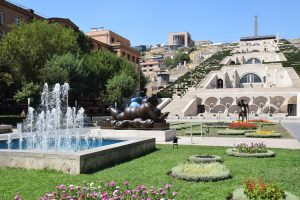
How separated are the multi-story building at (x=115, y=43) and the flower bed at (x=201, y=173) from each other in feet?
194

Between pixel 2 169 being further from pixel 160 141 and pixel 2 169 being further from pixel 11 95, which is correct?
pixel 11 95

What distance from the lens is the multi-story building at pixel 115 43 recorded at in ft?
226

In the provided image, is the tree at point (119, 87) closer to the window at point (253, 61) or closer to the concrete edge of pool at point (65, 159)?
the concrete edge of pool at point (65, 159)

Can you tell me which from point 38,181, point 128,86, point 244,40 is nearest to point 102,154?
point 38,181

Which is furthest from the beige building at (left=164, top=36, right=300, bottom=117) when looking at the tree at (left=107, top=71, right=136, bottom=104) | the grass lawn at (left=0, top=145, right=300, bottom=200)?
the grass lawn at (left=0, top=145, right=300, bottom=200)

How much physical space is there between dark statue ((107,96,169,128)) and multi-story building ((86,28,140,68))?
48.1 metres

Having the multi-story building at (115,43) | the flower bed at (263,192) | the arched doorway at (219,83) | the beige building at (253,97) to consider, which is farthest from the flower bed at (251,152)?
the arched doorway at (219,83)

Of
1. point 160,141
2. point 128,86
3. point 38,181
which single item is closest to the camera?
point 38,181

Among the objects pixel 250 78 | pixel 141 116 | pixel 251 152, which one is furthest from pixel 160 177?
pixel 250 78

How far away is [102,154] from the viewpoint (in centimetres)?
1129

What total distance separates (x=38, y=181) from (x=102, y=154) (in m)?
2.49

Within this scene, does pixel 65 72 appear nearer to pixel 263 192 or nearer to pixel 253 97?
pixel 263 192

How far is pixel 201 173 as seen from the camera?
9695 mm

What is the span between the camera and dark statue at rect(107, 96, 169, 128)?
20.3m
